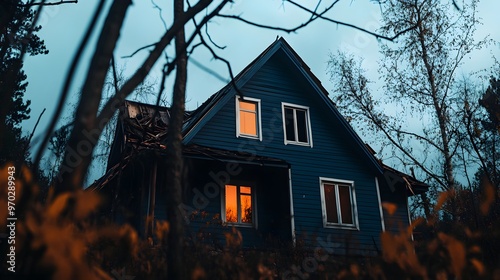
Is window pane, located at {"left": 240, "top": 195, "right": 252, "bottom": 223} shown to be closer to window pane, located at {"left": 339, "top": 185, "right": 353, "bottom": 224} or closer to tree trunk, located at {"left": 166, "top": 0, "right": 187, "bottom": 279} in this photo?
window pane, located at {"left": 339, "top": 185, "right": 353, "bottom": 224}

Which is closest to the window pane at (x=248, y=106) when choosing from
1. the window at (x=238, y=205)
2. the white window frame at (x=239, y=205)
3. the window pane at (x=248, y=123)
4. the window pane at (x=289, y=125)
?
the window pane at (x=248, y=123)

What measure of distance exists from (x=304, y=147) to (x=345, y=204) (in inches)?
82.7

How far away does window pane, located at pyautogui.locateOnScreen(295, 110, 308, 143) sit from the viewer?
14.8 meters

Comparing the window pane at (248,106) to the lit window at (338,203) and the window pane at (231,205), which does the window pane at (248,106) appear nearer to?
the window pane at (231,205)

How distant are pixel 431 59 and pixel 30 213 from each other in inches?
794

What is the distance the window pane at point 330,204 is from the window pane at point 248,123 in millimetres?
2743

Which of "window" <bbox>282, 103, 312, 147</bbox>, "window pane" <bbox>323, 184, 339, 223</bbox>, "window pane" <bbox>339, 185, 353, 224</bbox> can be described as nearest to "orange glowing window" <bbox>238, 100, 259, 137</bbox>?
"window" <bbox>282, 103, 312, 147</bbox>

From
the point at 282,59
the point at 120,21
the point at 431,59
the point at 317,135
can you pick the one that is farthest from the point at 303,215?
the point at 120,21

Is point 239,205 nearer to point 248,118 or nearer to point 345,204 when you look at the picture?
point 248,118

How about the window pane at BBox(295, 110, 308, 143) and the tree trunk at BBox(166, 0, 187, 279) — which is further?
the window pane at BBox(295, 110, 308, 143)

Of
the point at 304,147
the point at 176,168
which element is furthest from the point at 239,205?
the point at 176,168

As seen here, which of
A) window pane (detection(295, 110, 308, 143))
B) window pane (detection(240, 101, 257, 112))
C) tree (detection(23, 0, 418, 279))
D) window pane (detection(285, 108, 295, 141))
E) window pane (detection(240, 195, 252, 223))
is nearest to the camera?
tree (detection(23, 0, 418, 279))

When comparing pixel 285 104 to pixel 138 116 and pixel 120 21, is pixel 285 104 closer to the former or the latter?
pixel 138 116

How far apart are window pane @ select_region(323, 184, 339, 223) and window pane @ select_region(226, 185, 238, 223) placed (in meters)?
2.80
